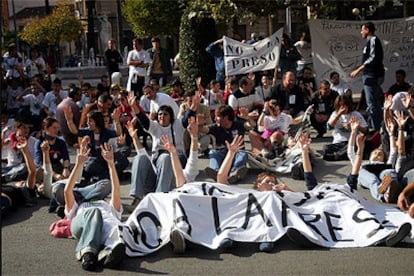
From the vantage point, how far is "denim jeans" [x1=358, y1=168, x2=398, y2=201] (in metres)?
8.07

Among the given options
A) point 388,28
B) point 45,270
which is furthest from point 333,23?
point 45,270

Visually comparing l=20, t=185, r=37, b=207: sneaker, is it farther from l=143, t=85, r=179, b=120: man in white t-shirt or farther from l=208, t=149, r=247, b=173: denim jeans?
l=143, t=85, r=179, b=120: man in white t-shirt

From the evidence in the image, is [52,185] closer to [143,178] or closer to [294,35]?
[143,178]

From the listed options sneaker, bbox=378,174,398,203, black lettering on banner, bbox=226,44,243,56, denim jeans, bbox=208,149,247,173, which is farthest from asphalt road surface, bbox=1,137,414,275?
black lettering on banner, bbox=226,44,243,56

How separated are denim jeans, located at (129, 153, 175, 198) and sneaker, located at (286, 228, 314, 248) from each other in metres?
1.81

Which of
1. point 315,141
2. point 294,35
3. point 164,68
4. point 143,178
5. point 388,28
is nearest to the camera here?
point 143,178

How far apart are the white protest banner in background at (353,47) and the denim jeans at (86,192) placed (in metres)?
8.69

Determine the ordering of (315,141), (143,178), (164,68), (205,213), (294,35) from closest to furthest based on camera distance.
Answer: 1. (205,213)
2. (143,178)
3. (315,141)
4. (164,68)
5. (294,35)

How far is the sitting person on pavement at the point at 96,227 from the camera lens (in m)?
6.04

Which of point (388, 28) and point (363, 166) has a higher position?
point (388, 28)

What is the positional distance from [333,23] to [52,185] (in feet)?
31.0

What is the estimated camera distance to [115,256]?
6.00 metres

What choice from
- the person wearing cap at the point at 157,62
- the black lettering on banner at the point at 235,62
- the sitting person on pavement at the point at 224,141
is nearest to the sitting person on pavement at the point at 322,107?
the sitting person on pavement at the point at 224,141

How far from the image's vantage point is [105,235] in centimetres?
630
